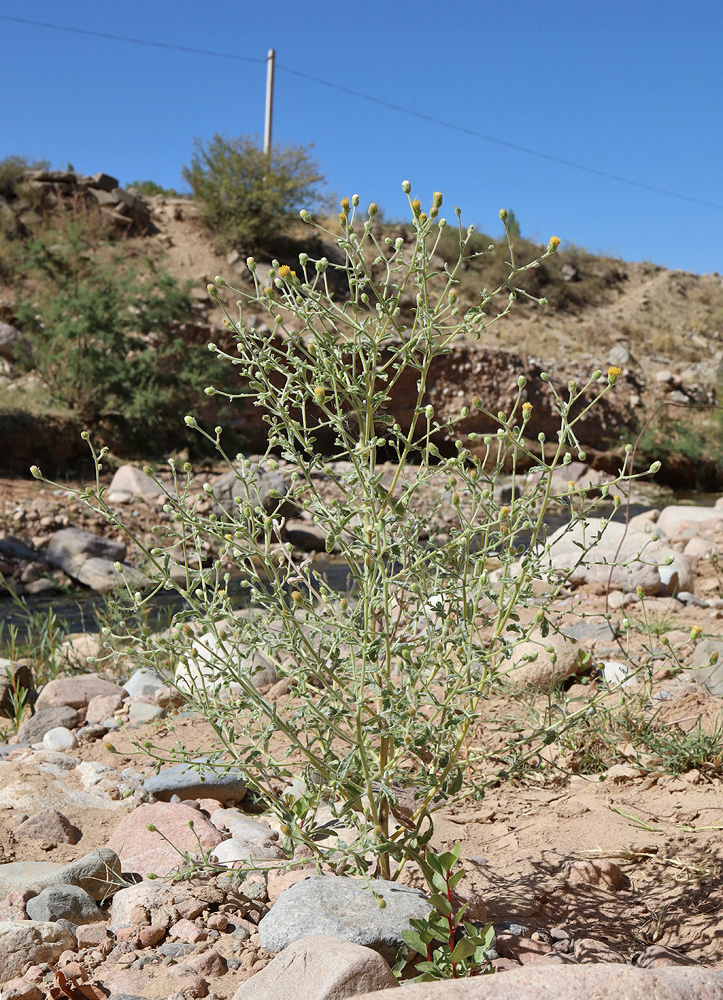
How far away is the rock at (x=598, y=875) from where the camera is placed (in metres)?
1.94

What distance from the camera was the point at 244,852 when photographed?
2.09 meters

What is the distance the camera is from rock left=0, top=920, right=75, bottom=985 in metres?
1.62

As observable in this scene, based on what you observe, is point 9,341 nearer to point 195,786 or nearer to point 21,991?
point 195,786

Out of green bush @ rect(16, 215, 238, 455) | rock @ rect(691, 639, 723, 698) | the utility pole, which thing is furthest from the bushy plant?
the utility pole

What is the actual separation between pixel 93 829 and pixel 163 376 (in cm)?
1057

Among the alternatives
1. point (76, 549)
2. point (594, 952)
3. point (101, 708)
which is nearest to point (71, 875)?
point (594, 952)

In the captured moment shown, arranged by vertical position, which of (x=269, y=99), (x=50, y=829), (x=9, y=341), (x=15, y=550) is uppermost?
(x=269, y=99)

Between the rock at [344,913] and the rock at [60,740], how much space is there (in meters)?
1.70

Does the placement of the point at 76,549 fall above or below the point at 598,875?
below

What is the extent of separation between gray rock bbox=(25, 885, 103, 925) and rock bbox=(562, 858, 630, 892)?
43.9 inches

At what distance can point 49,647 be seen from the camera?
4.32m

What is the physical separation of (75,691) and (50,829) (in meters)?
1.44

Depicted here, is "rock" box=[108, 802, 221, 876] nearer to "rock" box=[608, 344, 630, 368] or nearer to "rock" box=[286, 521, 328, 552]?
"rock" box=[286, 521, 328, 552]

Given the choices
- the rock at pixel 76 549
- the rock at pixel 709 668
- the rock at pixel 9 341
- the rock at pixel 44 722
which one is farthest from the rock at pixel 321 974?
the rock at pixel 9 341
